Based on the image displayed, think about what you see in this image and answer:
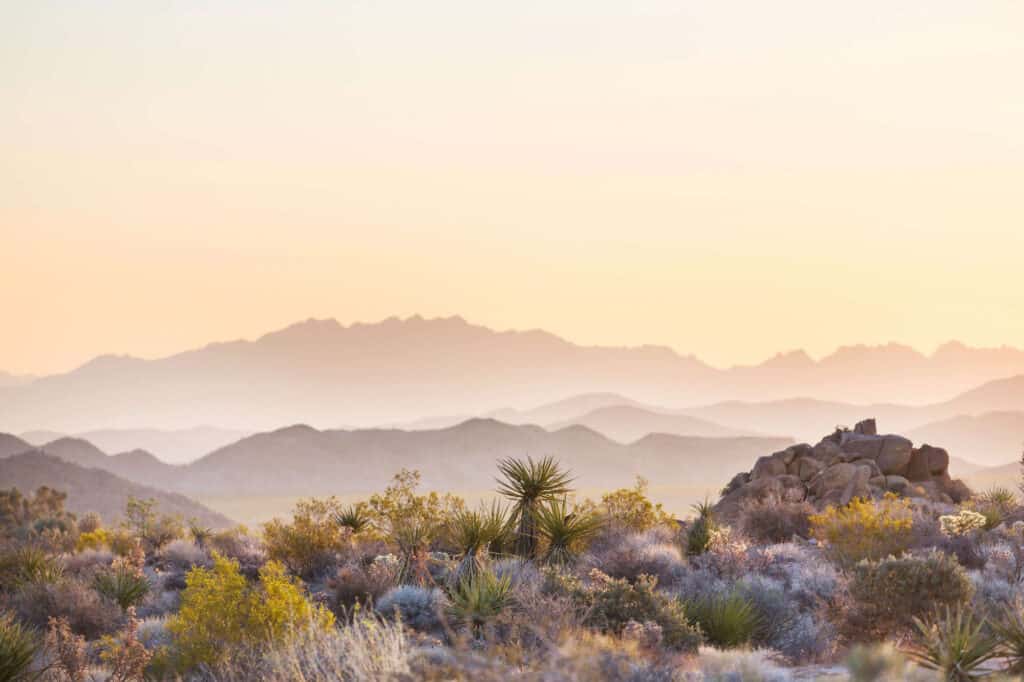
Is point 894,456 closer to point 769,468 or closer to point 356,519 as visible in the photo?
point 769,468

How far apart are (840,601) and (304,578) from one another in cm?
1300

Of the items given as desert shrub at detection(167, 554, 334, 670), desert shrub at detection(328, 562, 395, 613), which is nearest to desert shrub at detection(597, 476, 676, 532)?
desert shrub at detection(328, 562, 395, 613)

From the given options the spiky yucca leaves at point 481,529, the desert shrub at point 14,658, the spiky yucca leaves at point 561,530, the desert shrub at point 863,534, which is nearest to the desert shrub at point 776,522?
the desert shrub at point 863,534

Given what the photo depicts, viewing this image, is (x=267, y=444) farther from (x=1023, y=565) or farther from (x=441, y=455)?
(x=1023, y=565)

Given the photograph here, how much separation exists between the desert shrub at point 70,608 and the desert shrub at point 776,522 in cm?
1572

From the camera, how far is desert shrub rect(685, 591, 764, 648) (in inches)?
639

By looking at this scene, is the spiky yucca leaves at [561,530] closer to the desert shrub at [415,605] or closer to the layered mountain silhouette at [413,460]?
the desert shrub at [415,605]

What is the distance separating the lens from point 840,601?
17.1 m

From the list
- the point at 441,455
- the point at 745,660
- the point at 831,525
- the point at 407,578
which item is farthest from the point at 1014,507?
the point at 441,455

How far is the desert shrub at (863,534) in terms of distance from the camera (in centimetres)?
2230

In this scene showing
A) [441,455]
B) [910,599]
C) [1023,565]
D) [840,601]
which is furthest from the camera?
[441,455]

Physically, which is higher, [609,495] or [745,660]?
[609,495]

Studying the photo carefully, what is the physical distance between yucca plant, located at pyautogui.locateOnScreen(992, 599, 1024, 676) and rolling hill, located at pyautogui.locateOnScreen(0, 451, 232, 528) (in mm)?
98694

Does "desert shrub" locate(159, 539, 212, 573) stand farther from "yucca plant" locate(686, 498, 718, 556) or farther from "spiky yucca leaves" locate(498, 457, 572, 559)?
"yucca plant" locate(686, 498, 718, 556)
